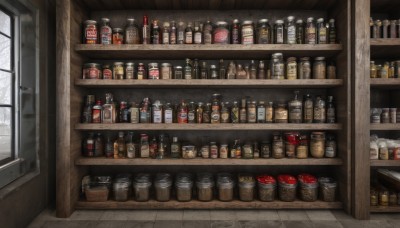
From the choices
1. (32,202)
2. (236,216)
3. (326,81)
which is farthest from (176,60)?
(32,202)

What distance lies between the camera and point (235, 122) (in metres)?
2.21

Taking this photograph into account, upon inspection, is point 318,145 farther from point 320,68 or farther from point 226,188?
point 226,188

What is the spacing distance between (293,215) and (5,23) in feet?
8.56

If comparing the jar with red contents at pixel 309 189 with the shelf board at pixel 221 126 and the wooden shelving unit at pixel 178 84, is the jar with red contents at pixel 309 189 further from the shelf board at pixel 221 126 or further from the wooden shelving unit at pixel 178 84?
the shelf board at pixel 221 126

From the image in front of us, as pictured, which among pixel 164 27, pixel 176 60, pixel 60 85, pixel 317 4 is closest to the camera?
pixel 60 85

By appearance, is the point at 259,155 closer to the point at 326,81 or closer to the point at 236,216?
the point at 236,216

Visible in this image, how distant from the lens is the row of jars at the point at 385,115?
214 cm

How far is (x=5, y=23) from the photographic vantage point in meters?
1.84

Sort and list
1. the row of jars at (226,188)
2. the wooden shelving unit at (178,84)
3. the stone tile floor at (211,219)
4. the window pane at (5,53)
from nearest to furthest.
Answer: the window pane at (5,53) → the stone tile floor at (211,219) → the wooden shelving unit at (178,84) → the row of jars at (226,188)

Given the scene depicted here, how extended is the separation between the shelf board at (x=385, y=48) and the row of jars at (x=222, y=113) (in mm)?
532

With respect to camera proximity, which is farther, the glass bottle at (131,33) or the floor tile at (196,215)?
the glass bottle at (131,33)

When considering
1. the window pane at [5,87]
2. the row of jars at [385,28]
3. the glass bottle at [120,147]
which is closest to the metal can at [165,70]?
the glass bottle at [120,147]

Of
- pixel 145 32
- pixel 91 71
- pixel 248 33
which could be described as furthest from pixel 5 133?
pixel 248 33

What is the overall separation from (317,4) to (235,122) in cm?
130
